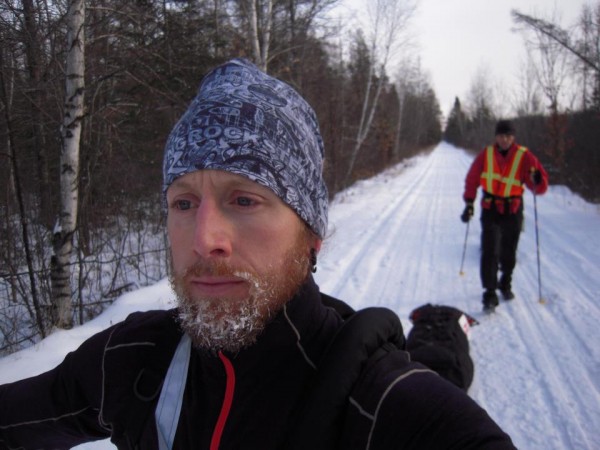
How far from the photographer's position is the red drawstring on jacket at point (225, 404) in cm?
99

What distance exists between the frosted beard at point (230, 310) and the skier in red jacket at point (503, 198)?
12.8ft

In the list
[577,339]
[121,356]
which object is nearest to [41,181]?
[121,356]

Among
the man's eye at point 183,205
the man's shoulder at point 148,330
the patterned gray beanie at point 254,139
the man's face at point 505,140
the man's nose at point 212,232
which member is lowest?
the man's shoulder at point 148,330

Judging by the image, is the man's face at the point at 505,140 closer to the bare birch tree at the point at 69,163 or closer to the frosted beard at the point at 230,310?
the frosted beard at the point at 230,310

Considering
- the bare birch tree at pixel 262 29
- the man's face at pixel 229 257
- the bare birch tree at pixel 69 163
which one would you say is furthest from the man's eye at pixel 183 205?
the bare birch tree at pixel 262 29

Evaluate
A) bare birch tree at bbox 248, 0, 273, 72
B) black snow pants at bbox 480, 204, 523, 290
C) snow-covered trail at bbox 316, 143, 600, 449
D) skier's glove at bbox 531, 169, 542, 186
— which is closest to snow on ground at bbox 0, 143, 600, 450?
snow-covered trail at bbox 316, 143, 600, 449

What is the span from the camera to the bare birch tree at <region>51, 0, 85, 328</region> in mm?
3701

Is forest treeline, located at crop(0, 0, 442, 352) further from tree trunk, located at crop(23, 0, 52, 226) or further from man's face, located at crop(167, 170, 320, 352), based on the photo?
man's face, located at crop(167, 170, 320, 352)

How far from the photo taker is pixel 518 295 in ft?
15.3

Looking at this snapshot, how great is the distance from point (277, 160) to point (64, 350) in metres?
2.99

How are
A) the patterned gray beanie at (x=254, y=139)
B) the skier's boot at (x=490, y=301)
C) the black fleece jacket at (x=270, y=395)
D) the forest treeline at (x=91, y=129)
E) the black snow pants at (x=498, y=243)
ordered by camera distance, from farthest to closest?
the black snow pants at (x=498, y=243), the skier's boot at (x=490, y=301), the forest treeline at (x=91, y=129), the patterned gray beanie at (x=254, y=139), the black fleece jacket at (x=270, y=395)

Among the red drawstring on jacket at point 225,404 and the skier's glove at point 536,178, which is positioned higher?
Answer: the skier's glove at point 536,178

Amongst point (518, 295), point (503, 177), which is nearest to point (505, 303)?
point (518, 295)

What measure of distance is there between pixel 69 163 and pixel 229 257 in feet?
12.3
